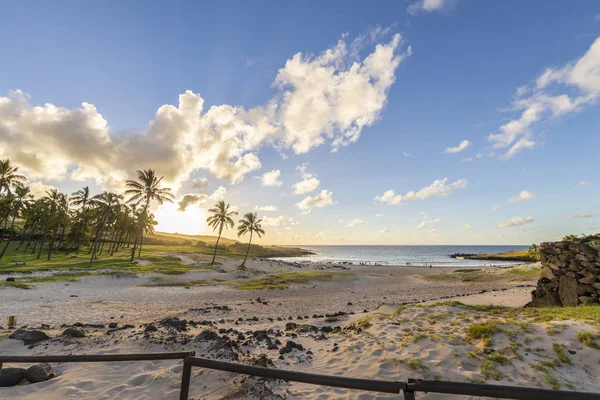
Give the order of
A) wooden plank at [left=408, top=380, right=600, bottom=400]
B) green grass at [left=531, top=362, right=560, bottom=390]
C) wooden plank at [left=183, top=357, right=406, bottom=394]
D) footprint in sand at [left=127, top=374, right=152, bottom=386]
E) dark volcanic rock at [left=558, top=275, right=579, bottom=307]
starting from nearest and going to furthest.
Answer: wooden plank at [left=408, top=380, right=600, bottom=400], wooden plank at [left=183, top=357, right=406, bottom=394], green grass at [left=531, top=362, right=560, bottom=390], footprint in sand at [left=127, top=374, right=152, bottom=386], dark volcanic rock at [left=558, top=275, right=579, bottom=307]

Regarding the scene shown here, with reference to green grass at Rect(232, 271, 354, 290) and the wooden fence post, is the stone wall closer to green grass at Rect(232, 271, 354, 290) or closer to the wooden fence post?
the wooden fence post

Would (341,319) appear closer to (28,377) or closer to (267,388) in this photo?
(267,388)

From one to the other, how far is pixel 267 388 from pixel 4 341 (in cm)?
1005

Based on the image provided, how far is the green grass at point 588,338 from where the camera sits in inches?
281

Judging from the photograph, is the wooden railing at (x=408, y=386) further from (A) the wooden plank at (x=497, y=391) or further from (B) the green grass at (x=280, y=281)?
(B) the green grass at (x=280, y=281)

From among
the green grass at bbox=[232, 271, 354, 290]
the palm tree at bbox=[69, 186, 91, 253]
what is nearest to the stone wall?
the green grass at bbox=[232, 271, 354, 290]

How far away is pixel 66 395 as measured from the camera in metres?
6.38

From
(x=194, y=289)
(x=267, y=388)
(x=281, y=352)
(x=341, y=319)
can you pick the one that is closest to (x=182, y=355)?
(x=267, y=388)

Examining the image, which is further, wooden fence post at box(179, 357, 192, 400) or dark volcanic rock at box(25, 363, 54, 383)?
dark volcanic rock at box(25, 363, 54, 383)

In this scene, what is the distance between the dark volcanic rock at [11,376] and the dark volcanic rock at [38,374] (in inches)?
5.6

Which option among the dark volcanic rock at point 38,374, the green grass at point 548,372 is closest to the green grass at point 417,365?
the green grass at point 548,372

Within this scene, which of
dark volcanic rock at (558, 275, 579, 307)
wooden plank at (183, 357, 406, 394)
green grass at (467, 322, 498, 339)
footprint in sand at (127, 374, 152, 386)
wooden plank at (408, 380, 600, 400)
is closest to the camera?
wooden plank at (408, 380, 600, 400)

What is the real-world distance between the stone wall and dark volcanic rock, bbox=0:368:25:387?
2042 cm

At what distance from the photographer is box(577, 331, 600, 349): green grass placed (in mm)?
7132
